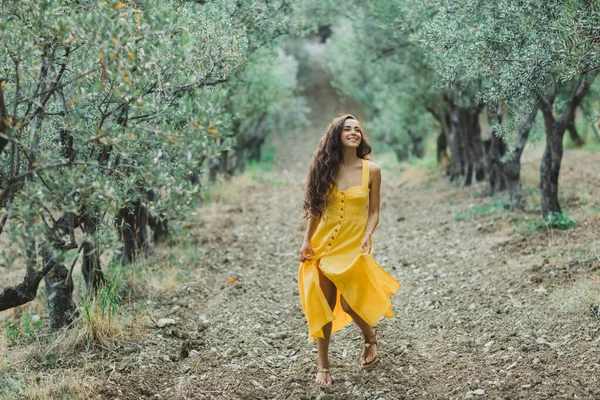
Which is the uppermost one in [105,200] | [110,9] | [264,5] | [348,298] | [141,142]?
[264,5]

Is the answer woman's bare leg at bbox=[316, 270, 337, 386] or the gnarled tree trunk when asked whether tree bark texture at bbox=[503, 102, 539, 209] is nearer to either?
the gnarled tree trunk

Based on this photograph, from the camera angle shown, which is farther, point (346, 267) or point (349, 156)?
point (349, 156)

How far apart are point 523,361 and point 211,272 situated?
5857 millimetres

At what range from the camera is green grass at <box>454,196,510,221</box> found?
12.9m

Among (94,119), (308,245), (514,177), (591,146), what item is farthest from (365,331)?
(591,146)

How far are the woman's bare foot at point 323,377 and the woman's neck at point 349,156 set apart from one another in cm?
212

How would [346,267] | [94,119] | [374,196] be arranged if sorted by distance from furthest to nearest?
[374,196], [94,119], [346,267]

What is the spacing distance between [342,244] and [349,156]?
94 cm

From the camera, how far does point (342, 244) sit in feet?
18.4

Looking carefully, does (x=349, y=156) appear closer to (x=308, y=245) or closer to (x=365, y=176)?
(x=365, y=176)

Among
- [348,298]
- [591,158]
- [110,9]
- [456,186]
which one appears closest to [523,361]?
[348,298]

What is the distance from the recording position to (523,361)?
5.61 m

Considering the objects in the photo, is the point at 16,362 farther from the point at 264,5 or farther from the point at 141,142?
the point at 264,5

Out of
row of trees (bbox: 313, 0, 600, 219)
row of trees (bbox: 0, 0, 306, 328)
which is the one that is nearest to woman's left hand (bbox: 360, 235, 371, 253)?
row of trees (bbox: 0, 0, 306, 328)
